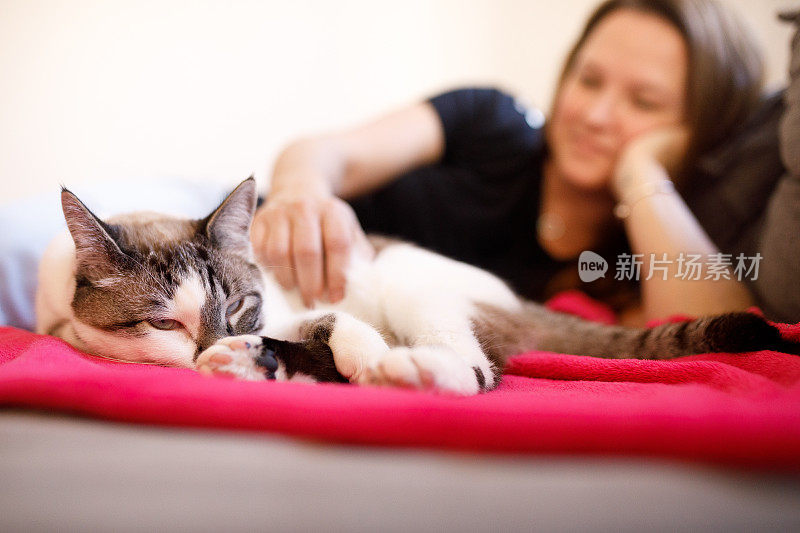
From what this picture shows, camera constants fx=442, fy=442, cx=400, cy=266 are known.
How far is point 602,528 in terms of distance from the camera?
1.22 ft

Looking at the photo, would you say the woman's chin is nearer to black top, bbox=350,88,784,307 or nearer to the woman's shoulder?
black top, bbox=350,88,784,307

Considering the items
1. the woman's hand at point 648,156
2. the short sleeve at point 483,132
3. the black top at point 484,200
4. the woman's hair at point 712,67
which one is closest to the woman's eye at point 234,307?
the black top at point 484,200

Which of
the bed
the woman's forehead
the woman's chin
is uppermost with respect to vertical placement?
the woman's forehead

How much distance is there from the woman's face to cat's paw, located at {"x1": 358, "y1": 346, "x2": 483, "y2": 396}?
1198mm

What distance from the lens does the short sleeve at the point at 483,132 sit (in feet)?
5.65

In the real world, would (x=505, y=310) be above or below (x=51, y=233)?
below

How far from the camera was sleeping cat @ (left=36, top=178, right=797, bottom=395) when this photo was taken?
0.72 meters

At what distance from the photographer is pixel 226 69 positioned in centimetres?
245

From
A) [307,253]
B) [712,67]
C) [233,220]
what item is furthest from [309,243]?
[712,67]

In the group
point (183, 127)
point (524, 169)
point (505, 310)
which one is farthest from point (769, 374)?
point (183, 127)

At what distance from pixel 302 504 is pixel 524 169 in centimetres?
161

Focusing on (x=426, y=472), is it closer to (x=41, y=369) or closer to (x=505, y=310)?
(x=41, y=369)

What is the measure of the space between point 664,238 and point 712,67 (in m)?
0.68

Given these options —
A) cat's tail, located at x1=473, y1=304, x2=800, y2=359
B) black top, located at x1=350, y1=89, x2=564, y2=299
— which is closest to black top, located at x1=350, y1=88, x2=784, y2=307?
black top, located at x1=350, y1=89, x2=564, y2=299
